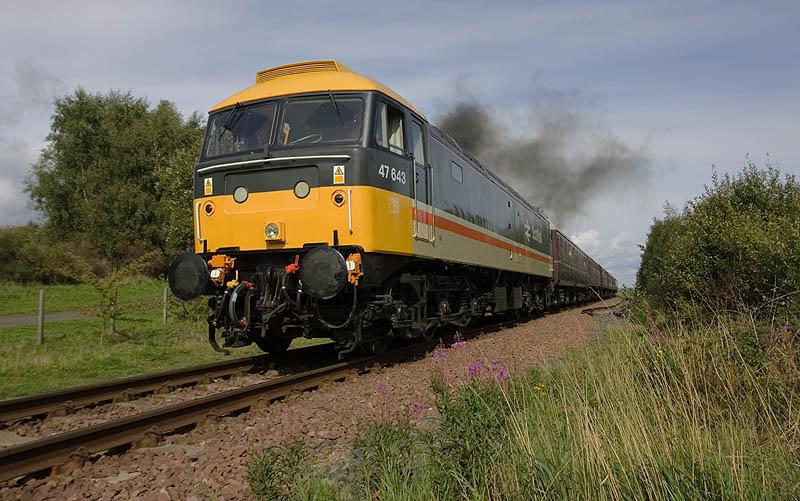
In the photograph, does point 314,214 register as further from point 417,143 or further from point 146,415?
point 146,415

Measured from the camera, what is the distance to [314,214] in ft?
23.8

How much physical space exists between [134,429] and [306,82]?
4931mm

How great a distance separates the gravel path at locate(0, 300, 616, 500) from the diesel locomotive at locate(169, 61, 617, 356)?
114cm

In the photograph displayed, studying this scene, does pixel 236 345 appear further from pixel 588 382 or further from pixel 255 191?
pixel 588 382

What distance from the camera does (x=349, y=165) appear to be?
719 cm

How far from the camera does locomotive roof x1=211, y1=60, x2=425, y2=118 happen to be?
7781 mm

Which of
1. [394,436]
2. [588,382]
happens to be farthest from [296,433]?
[588,382]

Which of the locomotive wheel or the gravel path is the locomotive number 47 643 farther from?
the locomotive wheel

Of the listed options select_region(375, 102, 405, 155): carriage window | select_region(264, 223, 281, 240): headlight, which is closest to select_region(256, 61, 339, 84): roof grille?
select_region(375, 102, 405, 155): carriage window

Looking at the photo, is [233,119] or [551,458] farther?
[233,119]

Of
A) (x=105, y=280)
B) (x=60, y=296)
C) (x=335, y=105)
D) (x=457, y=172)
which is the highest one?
(x=335, y=105)

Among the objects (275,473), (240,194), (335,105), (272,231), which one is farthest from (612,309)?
(275,473)

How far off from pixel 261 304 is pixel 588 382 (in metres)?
3.98

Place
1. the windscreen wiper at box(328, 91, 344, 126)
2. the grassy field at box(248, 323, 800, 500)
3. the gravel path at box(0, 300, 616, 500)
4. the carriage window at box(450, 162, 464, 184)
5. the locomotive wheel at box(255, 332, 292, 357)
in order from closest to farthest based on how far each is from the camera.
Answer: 1. the grassy field at box(248, 323, 800, 500)
2. the gravel path at box(0, 300, 616, 500)
3. the windscreen wiper at box(328, 91, 344, 126)
4. the locomotive wheel at box(255, 332, 292, 357)
5. the carriage window at box(450, 162, 464, 184)
